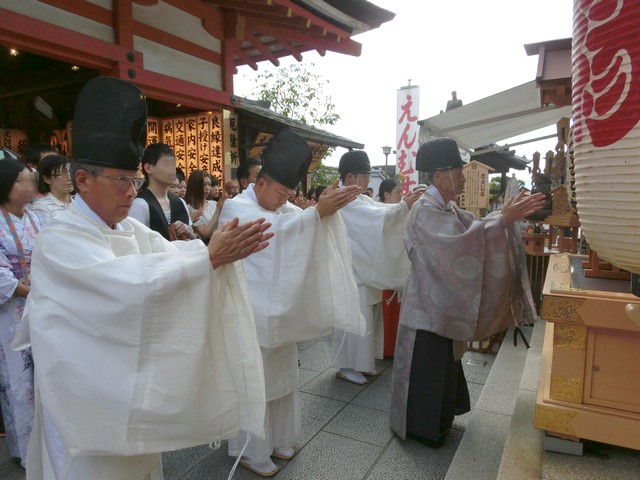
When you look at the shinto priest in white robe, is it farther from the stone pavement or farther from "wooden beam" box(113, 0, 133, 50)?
"wooden beam" box(113, 0, 133, 50)

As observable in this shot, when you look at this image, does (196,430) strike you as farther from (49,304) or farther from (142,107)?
(142,107)

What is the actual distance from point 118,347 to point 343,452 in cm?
242

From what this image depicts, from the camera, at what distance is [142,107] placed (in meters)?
1.91

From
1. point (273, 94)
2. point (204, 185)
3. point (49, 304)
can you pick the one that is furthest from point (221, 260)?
point (273, 94)

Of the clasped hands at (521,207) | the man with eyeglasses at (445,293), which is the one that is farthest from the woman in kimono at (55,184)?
the clasped hands at (521,207)

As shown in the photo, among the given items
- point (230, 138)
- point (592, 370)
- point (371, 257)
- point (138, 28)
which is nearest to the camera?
point (592, 370)

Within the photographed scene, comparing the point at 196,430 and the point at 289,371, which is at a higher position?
the point at 196,430

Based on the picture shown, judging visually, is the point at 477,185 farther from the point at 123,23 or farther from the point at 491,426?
the point at 123,23

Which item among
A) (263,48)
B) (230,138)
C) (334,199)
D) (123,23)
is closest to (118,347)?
(334,199)

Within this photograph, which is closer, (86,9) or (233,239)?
(233,239)

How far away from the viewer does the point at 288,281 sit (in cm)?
274

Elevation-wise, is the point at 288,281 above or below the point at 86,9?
below

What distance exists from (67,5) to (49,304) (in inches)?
198

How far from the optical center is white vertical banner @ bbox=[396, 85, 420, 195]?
13.2m
